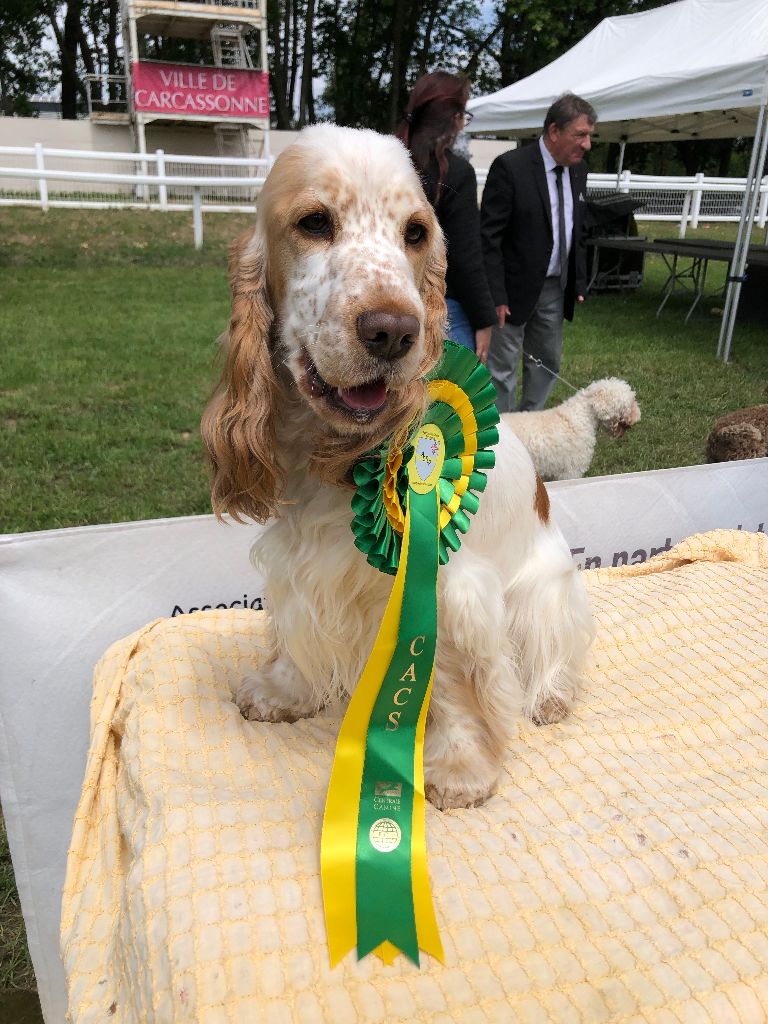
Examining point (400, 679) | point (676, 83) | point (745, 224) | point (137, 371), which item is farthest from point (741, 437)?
point (676, 83)

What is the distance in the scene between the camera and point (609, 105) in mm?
10281

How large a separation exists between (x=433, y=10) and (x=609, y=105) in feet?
82.9

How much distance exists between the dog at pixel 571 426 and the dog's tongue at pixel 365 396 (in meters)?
3.87

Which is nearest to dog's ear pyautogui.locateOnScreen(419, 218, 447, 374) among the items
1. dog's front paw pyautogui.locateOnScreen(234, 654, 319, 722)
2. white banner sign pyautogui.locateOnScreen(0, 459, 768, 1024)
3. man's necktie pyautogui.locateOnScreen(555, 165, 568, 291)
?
dog's front paw pyautogui.locateOnScreen(234, 654, 319, 722)

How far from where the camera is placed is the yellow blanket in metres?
1.36

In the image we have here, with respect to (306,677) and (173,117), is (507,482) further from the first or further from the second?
(173,117)

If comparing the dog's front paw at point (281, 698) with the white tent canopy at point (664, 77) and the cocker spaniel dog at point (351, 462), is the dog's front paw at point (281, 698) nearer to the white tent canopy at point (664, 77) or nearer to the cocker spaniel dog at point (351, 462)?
the cocker spaniel dog at point (351, 462)

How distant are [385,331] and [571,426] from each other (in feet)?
13.8

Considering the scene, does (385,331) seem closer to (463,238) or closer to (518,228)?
(463,238)

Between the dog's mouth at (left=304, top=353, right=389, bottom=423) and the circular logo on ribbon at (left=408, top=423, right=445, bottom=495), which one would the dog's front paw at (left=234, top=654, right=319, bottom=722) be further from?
the dog's mouth at (left=304, top=353, right=389, bottom=423)

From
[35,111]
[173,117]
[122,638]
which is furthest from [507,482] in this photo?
[35,111]

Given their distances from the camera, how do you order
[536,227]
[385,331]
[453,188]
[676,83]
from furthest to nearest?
[676,83]
[536,227]
[453,188]
[385,331]

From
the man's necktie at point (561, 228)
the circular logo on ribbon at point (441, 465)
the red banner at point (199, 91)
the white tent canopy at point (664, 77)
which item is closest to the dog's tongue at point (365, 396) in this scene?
the circular logo on ribbon at point (441, 465)

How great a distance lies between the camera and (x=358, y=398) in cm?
153
